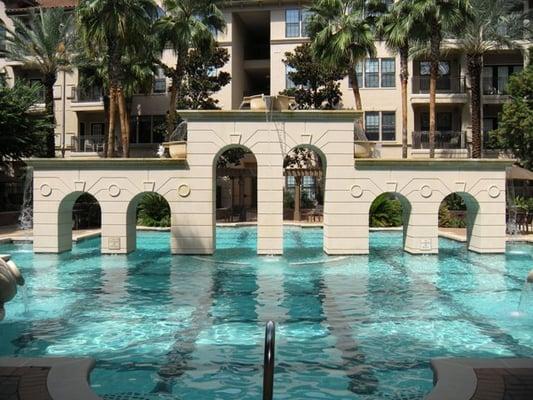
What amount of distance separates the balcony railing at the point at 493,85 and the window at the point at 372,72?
7.39 meters

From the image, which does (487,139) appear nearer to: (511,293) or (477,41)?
(477,41)

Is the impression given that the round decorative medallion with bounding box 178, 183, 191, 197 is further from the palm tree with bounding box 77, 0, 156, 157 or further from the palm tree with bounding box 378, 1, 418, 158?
the palm tree with bounding box 378, 1, 418, 158

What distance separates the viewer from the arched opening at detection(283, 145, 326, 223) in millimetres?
33531

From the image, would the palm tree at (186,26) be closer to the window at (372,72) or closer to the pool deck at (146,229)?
the pool deck at (146,229)

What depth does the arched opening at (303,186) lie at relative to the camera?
110 ft

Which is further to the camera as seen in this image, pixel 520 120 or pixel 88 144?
pixel 88 144

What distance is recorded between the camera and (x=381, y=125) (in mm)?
39062

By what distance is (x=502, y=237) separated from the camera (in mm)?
19625

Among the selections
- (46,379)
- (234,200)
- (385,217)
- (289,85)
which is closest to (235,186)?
(234,200)

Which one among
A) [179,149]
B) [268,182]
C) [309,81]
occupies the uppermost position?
[309,81]

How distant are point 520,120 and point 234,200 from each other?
2144 cm

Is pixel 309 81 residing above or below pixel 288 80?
below

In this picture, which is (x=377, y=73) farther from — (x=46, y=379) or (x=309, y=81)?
(x=46, y=379)

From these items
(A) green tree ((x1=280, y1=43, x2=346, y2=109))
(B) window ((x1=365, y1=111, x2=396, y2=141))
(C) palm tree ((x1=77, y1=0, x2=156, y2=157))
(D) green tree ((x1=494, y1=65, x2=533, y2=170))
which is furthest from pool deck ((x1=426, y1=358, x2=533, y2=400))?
(B) window ((x1=365, y1=111, x2=396, y2=141))
